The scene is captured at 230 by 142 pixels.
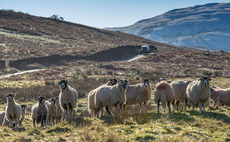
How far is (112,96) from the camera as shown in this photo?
1498cm

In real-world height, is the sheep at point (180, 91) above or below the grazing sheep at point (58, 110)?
above

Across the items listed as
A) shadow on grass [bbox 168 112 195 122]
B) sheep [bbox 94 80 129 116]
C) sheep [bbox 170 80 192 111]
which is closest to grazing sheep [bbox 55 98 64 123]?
sheep [bbox 94 80 129 116]

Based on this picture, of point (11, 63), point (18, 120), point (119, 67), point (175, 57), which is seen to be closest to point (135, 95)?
point (18, 120)

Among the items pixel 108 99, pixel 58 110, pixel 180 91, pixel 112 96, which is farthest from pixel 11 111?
pixel 180 91

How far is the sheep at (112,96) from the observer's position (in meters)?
14.9

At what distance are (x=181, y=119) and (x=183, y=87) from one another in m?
5.97

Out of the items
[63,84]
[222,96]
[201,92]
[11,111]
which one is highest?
[63,84]

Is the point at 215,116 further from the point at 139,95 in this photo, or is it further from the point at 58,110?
the point at 58,110

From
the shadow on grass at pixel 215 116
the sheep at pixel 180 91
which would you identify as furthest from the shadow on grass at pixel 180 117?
the sheep at pixel 180 91

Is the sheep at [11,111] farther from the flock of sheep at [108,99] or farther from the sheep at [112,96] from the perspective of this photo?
the sheep at [112,96]

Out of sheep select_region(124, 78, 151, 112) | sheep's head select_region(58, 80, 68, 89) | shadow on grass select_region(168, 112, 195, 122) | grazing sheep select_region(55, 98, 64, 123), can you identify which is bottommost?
grazing sheep select_region(55, 98, 64, 123)

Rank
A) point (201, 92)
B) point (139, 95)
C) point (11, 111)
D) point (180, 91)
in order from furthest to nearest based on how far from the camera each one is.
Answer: point (180, 91) → point (139, 95) → point (11, 111) → point (201, 92)

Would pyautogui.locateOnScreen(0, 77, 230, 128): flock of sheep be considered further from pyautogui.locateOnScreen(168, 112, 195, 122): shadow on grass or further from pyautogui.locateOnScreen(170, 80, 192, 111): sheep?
pyautogui.locateOnScreen(168, 112, 195, 122): shadow on grass

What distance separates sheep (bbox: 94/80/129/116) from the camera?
14922 mm
